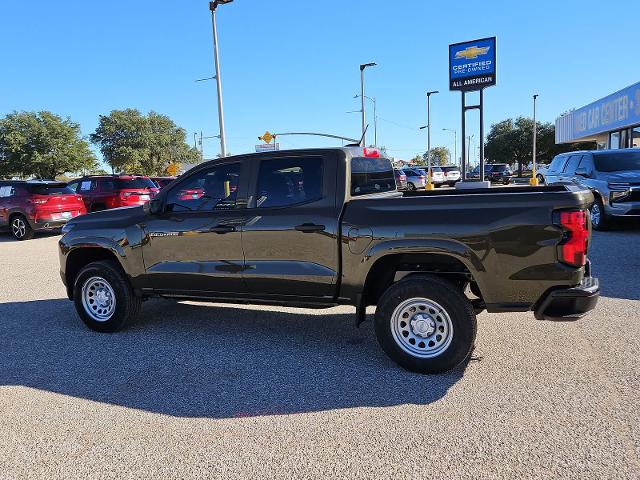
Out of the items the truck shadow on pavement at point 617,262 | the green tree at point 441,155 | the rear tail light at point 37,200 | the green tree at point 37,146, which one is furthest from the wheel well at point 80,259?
the green tree at point 441,155

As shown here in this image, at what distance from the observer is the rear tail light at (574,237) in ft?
11.9

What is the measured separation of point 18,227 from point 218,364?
1283cm

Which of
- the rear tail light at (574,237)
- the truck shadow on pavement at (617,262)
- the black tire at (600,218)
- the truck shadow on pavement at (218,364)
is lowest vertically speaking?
the truck shadow on pavement at (617,262)

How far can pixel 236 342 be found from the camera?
5105 mm

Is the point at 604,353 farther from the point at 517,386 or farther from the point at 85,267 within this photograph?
the point at 85,267

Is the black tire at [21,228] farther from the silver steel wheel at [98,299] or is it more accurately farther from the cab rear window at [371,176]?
the cab rear window at [371,176]

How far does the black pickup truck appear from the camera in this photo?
3.78 metres

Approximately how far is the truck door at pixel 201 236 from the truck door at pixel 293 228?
15cm

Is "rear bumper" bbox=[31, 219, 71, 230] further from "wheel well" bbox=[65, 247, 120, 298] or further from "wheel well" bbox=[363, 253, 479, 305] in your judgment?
"wheel well" bbox=[363, 253, 479, 305]

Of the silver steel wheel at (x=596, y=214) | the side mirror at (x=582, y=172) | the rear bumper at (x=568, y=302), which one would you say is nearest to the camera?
the rear bumper at (x=568, y=302)

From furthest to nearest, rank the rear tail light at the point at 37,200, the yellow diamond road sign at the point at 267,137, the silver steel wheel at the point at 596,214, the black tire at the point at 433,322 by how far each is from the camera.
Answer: the yellow diamond road sign at the point at 267,137 < the rear tail light at the point at 37,200 < the silver steel wheel at the point at 596,214 < the black tire at the point at 433,322

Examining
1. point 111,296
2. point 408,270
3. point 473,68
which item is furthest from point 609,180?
point 473,68

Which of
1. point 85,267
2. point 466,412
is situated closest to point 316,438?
point 466,412

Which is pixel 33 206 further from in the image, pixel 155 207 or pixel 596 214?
pixel 596 214
